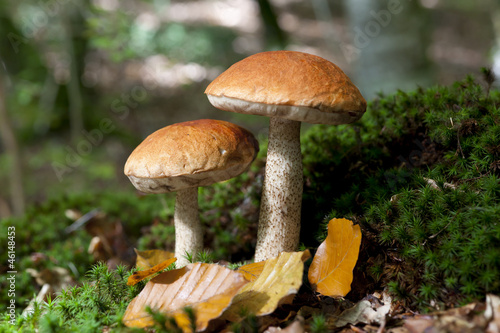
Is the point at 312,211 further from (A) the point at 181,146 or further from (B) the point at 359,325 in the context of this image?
(A) the point at 181,146

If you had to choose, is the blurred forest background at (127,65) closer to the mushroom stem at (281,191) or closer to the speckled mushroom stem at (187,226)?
the mushroom stem at (281,191)

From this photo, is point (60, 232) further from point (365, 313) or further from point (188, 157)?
point (365, 313)

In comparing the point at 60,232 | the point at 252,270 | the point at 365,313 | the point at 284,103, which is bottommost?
the point at 60,232

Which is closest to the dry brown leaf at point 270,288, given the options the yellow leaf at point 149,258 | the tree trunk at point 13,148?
the yellow leaf at point 149,258

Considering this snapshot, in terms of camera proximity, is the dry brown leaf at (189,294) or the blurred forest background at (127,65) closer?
the dry brown leaf at (189,294)

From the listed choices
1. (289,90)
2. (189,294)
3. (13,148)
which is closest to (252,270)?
(189,294)

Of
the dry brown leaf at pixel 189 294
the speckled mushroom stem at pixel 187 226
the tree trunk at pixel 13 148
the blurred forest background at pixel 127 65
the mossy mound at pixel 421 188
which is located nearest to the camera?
the dry brown leaf at pixel 189 294

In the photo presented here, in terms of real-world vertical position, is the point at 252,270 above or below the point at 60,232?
above
